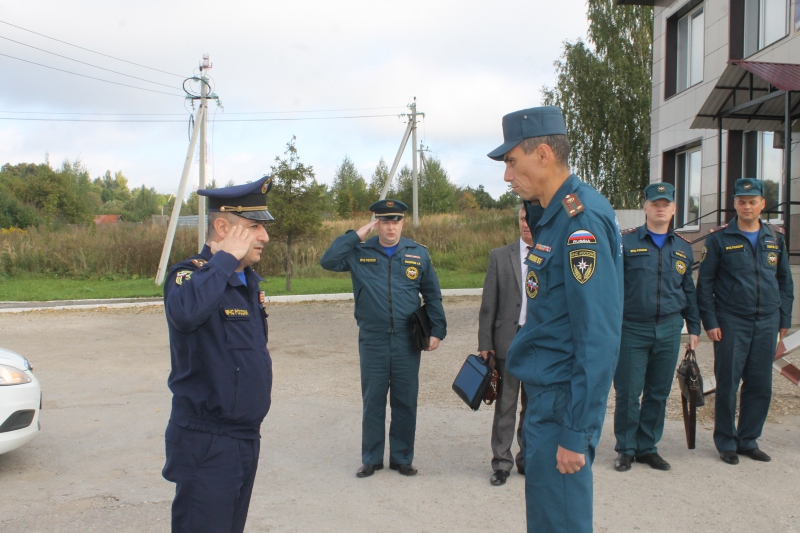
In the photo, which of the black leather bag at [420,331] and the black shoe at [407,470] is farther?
the black leather bag at [420,331]

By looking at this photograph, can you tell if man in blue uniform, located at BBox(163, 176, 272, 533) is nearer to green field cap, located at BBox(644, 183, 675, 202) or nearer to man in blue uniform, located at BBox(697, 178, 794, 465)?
green field cap, located at BBox(644, 183, 675, 202)

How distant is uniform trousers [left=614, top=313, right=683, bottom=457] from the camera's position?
5.05 meters

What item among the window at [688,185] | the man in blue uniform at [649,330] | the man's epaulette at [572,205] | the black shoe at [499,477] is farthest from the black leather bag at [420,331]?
the window at [688,185]

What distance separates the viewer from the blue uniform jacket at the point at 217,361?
258 centimetres

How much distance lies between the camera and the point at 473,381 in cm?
449

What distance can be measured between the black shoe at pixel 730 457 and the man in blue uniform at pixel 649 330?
521 millimetres

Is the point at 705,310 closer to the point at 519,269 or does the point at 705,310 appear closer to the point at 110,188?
the point at 519,269

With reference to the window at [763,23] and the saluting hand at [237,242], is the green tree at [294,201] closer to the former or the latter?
the window at [763,23]

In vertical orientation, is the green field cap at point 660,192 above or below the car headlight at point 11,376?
above

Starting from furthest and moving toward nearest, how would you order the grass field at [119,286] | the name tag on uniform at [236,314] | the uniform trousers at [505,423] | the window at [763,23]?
the grass field at [119,286] → the window at [763,23] → the uniform trousers at [505,423] → the name tag on uniform at [236,314]

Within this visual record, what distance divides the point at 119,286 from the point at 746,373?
808 inches

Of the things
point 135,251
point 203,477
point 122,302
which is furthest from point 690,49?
point 135,251

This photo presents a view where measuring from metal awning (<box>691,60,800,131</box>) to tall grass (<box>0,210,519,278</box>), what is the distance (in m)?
14.4

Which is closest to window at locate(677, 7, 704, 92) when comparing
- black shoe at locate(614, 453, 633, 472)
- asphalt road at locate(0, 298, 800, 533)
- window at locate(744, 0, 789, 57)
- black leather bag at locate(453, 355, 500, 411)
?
window at locate(744, 0, 789, 57)
